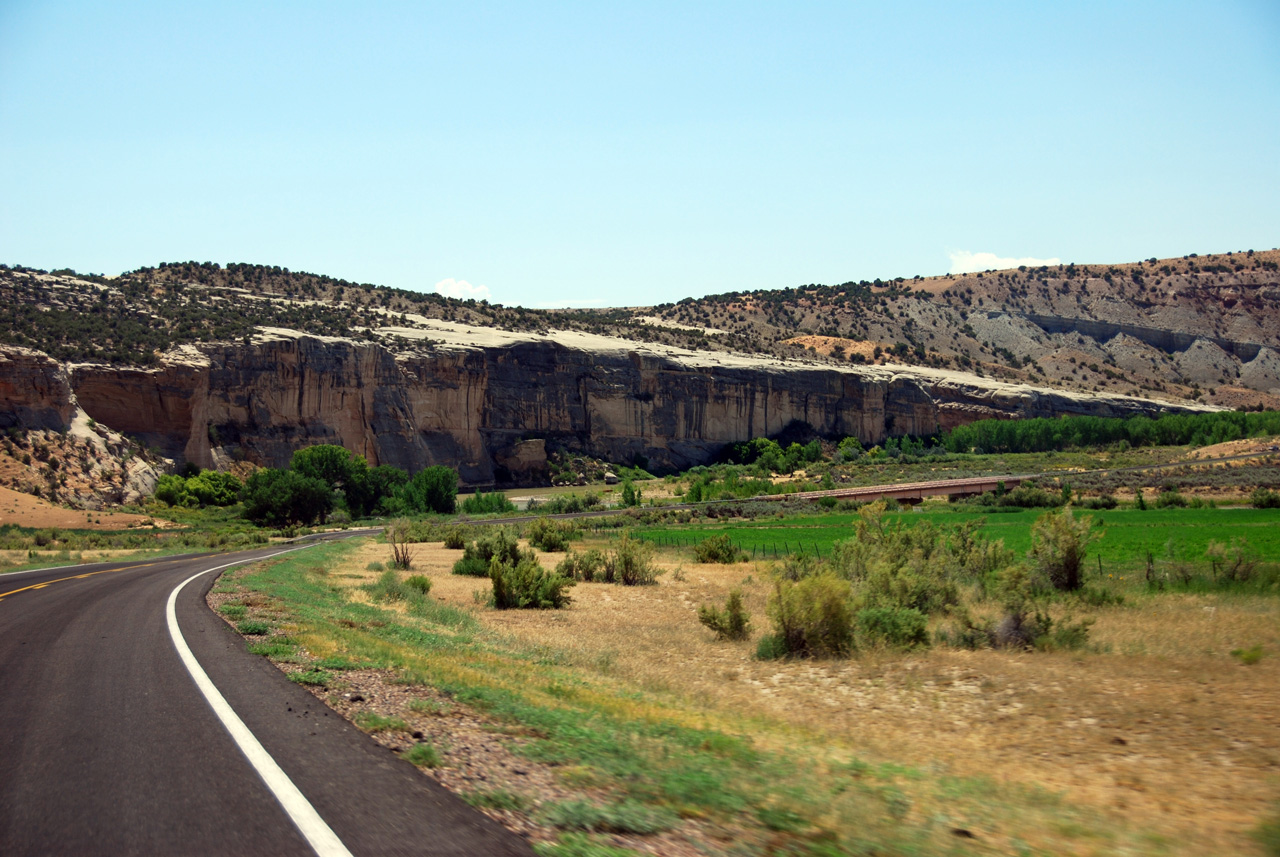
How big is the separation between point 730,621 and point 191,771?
40.2 feet

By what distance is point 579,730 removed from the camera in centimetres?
710

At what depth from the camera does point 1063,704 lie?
32.4ft

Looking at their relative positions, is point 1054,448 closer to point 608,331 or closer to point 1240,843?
point 608,331

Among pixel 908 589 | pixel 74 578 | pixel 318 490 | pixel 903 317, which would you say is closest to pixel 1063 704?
pixel 908 589

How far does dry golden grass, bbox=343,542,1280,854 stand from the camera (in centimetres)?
675

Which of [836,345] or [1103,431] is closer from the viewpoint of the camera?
[1103,431]

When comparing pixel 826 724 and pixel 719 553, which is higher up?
pixel 826 724

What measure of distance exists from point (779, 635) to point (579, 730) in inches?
324

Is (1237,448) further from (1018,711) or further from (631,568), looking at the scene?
(1018,711)

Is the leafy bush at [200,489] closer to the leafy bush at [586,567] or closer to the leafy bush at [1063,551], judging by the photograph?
the leafy bush at [586,567]

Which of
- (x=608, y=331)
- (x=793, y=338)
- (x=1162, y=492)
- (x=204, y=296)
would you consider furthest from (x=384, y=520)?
(x=793, y=338)

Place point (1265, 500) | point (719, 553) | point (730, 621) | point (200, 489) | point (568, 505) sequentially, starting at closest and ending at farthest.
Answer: point (730, 621) → point (719, 553) → point (1265, 500) → point (200, 489) → point (568, 505)

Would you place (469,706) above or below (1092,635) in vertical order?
above

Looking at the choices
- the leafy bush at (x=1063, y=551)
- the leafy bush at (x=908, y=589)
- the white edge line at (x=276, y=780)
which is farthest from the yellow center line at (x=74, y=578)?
the leafy bush at (x=1063, y=551)
